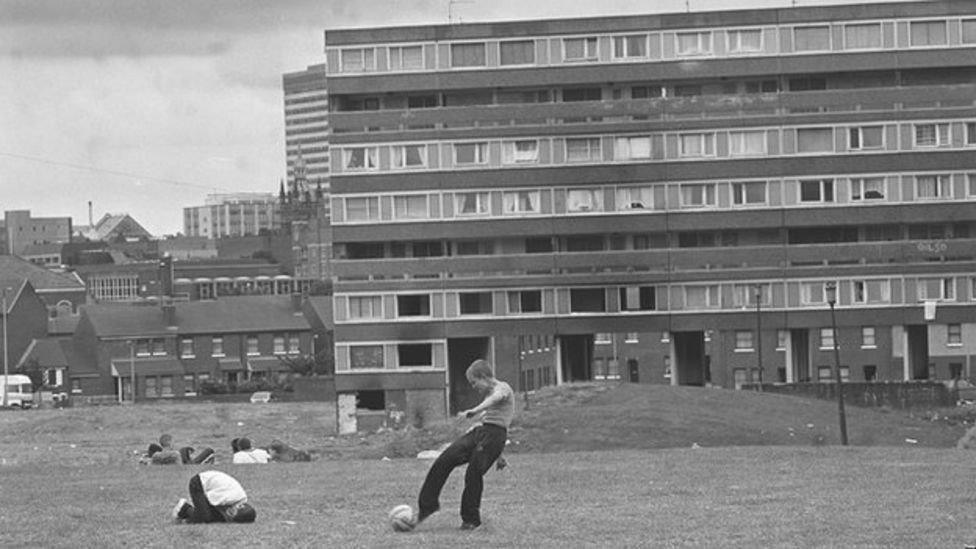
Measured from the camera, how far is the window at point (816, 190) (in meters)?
93.4

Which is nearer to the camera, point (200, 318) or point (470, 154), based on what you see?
point (470, 154)

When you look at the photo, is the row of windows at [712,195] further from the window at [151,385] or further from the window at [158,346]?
the window at [158,346]

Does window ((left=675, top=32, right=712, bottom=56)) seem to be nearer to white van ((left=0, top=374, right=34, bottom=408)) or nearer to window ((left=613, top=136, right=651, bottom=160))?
window ((left=613, top=136, right=651, bottom=160))

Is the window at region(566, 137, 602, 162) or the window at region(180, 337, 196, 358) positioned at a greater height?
the window at region(566, 137, 602, 162)

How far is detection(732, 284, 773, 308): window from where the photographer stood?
93.9m

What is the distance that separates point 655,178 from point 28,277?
10657 cm

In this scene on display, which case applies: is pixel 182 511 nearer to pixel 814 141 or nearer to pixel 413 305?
pixel 413 305

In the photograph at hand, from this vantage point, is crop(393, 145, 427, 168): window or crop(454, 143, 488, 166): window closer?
crop(454, 143, 488, 166): window

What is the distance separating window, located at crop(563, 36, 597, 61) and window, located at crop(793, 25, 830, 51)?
8.73 m

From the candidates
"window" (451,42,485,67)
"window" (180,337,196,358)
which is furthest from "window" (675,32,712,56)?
"window" (180,337,196,358)

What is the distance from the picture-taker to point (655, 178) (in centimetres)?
9338

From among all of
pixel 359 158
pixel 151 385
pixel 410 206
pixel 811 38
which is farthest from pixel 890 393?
pixel 151 385

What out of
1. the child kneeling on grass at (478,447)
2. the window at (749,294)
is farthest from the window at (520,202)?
the child kneeling on grass at (478,447)

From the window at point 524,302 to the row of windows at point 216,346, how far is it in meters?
68.9
